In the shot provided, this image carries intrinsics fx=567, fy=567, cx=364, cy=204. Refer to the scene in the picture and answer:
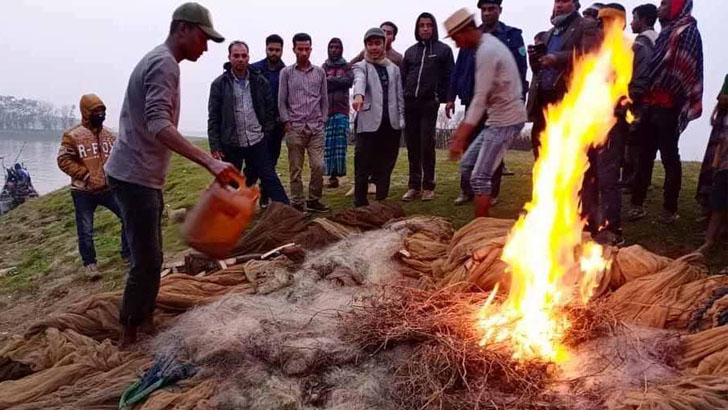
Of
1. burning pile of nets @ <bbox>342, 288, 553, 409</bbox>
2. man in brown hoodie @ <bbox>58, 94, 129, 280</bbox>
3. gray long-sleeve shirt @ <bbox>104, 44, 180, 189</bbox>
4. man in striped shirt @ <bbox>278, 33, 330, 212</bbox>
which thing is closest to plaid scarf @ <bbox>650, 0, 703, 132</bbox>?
burning pile of nets @ <bbox>342, 288, 553, 409</bbox>

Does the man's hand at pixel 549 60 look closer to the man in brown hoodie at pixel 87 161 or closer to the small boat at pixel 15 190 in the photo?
the man in brown hoodie at pixel 87 161

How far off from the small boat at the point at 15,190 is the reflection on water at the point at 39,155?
1.16 m

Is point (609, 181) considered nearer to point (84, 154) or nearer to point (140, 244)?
point (140, 244)

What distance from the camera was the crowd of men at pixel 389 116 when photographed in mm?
3871

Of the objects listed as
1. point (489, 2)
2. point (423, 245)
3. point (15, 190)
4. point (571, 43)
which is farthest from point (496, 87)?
point (15, 190)

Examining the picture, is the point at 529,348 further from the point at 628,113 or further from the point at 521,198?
the point at 521,198

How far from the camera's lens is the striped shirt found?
7.56 m

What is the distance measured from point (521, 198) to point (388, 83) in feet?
8.10

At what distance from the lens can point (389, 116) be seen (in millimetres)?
7344

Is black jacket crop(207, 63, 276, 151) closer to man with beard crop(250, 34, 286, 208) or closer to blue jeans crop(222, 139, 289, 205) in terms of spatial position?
blue jeans crop(222, 139, 289, 205)

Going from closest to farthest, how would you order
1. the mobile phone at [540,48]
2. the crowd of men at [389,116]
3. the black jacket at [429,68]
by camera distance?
the crowd of men at [389,116], the mobile phone at [540,48], the black jacket at [429,68]

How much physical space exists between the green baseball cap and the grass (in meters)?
3.60

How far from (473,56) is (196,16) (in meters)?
4.10

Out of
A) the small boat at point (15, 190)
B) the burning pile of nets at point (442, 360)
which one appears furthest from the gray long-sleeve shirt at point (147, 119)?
the small boat at point (15, 190)
